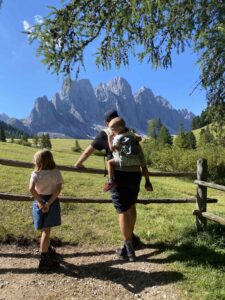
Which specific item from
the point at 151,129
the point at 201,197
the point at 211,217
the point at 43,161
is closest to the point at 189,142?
the point at 151,129

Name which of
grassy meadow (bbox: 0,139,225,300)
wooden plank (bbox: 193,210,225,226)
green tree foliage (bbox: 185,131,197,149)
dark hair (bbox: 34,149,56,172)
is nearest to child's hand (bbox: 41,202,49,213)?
dark hair (bbox: 34,149,56,172)

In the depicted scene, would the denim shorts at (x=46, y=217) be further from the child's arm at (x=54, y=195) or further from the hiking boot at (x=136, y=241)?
the hiking boot at (x=136, y=241)

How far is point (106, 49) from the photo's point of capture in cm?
812

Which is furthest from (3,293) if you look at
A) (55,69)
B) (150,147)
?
(150,147)

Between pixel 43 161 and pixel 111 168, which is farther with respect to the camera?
pixel 111 168

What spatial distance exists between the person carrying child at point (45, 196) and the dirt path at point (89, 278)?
0.26m

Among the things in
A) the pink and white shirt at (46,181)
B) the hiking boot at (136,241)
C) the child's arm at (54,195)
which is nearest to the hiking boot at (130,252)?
the hiking boot at (136,241)

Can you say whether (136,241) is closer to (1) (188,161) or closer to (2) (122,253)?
(2) (122,253)

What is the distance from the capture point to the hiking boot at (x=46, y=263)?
5582 millimetres

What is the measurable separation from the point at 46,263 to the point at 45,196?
0.96 metres

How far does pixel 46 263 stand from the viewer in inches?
220

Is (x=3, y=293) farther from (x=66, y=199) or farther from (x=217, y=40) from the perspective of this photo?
(x=217, y=40)

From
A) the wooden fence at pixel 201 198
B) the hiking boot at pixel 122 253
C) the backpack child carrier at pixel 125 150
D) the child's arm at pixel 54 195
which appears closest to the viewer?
the child's arm at pixel 54 195

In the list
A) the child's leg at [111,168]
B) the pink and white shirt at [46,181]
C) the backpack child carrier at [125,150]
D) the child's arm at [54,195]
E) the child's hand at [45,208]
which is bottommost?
the child's hand at [45,208]
